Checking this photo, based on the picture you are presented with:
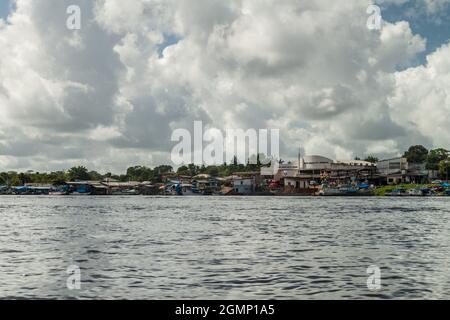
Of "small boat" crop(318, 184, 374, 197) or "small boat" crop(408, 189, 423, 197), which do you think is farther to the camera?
"small boat" crop(318, 184, 374, 197)

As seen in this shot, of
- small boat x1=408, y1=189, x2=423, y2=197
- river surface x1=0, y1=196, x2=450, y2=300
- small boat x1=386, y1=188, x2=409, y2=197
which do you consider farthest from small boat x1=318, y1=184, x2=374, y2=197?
river surface x1=0, y1=196, x2=450, y2=300

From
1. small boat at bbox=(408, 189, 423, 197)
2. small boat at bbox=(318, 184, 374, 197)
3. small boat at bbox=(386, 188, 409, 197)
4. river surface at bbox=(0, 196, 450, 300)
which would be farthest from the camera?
small boat at bbox=(318, 184, 374, 197)

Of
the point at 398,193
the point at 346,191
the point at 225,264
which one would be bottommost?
the point at 225,264

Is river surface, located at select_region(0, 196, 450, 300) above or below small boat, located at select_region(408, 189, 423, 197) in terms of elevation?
below

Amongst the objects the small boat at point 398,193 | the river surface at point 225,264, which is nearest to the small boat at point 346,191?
the small boat at point 398,193

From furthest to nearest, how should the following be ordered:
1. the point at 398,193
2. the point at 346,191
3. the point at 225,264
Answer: the point at 346,191 → the point at 398,193 → the point at 225,264

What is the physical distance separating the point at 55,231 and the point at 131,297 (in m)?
28.3

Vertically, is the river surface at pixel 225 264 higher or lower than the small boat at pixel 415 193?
lower

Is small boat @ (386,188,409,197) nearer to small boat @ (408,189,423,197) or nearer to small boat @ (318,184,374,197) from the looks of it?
small boat @ (408,189,423,197)

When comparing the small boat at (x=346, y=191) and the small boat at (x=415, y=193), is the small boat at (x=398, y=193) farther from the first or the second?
the small boat at (x=346, y=191)

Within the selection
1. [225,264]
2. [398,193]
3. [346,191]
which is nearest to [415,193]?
[398,193]

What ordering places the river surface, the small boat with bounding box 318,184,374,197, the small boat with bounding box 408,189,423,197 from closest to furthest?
the river surface → the small boat with bounding box 408,189,423,197 → the small boat with bounding box 318,184,374,197

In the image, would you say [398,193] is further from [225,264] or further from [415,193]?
[225,264]
